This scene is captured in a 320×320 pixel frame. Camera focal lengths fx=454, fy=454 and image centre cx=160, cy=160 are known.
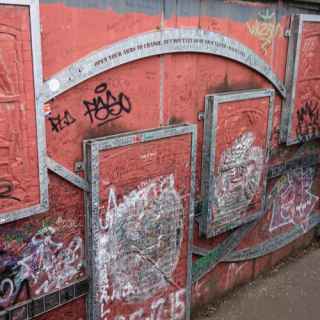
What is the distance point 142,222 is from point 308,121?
2773 millimetres

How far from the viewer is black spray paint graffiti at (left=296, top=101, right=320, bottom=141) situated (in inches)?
215

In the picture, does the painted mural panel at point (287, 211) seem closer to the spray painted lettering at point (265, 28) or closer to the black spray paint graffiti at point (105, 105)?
the spray painted lettering at point (265, 28)

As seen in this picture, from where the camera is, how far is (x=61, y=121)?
10.6 ft

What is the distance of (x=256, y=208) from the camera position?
520 cm

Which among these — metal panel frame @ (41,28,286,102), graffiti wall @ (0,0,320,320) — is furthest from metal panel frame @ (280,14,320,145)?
metal panel frame @ (41,28,286,102)

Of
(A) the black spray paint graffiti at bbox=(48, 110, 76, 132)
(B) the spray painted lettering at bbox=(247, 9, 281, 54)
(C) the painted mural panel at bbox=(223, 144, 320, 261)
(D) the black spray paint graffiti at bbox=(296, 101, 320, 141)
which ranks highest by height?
(B) the spray painted lettering at bbox=(247, 9, 281, 54)

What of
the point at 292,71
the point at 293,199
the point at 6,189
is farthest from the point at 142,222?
the point at 293,199

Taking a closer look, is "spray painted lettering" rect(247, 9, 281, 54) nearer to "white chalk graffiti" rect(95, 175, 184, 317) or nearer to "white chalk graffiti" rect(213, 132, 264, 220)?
"white chalk graffiti" rect(213, 132, 264, 220)

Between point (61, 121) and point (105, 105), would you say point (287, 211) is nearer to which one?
point (105, 105)

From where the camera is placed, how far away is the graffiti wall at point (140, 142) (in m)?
3.05

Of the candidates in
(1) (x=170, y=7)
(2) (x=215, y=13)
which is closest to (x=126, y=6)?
(1) (x=170, y=7)

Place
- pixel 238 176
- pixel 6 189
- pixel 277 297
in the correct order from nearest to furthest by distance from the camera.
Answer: pixel 6 189 < pixel 238 176 < pixel 277 297

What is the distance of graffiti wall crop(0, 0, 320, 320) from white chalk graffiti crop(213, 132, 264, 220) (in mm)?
18

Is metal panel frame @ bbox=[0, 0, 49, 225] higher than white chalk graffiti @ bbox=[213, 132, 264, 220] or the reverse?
higher
